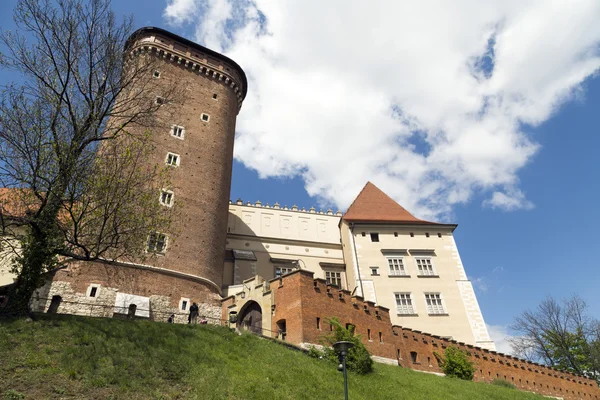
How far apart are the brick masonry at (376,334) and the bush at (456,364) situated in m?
0.76

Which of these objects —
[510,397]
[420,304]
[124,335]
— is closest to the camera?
[124,335]

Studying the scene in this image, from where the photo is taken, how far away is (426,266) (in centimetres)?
3372

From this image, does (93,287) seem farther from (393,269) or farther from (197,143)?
(393,269)

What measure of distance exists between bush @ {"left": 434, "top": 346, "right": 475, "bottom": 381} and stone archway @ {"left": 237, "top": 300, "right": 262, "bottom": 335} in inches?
432

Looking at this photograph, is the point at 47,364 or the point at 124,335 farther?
the point at 124,335

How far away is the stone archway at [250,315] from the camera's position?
74.2 ft

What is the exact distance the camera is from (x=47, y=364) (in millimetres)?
11555

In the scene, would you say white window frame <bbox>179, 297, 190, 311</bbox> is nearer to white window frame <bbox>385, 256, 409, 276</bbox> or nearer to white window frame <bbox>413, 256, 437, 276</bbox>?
white window frame <bbox>385, 256, 409, 276</bbox>

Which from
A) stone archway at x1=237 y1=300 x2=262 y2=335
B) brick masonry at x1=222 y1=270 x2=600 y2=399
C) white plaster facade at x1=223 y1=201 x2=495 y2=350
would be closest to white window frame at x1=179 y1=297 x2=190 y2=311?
brick masonry at x1=222 y1=270 x2=600 y2=399

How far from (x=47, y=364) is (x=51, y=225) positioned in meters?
5.16

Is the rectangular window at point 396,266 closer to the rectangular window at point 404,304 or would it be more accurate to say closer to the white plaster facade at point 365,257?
the white plaster facade at point 365,257

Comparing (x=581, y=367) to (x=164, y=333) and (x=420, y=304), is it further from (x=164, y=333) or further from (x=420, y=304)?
(x=164, y=333)

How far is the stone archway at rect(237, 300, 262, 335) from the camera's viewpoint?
74.2 ft

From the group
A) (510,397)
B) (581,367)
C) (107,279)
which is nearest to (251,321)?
(107,279)
